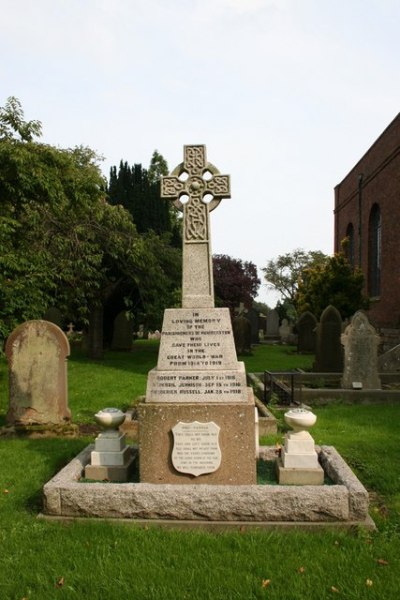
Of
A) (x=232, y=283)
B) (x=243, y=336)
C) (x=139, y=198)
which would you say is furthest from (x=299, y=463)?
(x=232, y=283)

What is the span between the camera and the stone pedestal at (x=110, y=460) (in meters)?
5.16

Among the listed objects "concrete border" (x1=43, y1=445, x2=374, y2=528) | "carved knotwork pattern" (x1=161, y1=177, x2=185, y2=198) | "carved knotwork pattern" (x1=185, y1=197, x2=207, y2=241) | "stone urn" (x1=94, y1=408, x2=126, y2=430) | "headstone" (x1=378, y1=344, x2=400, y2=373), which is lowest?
"concrete border" (x1=43, y1=445, x2=374, y2=528)

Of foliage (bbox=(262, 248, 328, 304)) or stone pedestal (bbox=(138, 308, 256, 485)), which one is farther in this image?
foliage (bbox=(262, 248, 328, 304))

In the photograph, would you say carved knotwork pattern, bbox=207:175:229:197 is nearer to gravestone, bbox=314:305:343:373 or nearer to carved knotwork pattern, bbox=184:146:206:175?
carved knotwork pattern, bbox=184:146:206:175

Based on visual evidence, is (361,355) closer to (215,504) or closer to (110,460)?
(110,460)

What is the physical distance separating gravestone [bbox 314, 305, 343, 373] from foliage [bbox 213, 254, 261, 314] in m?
28.7

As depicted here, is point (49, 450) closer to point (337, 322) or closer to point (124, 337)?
point (337, 322)

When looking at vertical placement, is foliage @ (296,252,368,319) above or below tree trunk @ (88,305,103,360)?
above

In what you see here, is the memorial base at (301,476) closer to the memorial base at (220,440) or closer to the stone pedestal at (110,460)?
the memorial base at (220,440)

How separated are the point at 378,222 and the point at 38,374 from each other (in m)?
24.5

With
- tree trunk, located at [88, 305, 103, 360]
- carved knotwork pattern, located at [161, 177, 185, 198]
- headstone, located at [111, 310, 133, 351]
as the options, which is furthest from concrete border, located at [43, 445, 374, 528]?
headstone, located at [111, 310, 133, 351]

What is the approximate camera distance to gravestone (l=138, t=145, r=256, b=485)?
4719mm

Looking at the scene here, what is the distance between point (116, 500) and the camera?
14.4 ft

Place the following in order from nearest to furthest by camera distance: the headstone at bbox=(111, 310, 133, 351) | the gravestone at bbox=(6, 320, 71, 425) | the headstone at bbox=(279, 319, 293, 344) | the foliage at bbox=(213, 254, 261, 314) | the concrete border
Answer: the concrete border → the gravestone at bbox=(6, 320, 71, 425) → the headstone at bbox=(111, 310, 133, 351) → the headstone at bbox=(279, 319, 293, 344) → the foliage at bbox=(213, 254, 261, 314)
